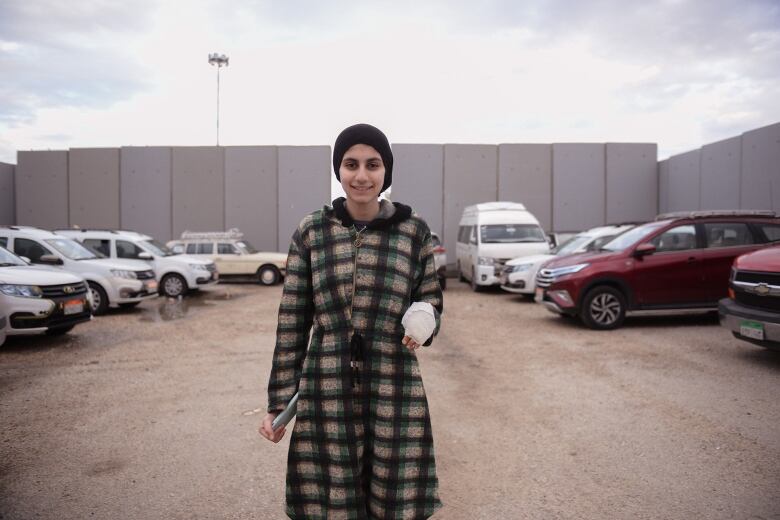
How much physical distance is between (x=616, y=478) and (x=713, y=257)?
6.55 metres

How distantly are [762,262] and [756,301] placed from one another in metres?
0.45

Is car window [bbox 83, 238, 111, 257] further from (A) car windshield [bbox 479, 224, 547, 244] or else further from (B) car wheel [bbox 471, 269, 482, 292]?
(A) car windshield [bbox 479, 224, 547, 244]

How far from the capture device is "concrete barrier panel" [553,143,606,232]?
23672mm

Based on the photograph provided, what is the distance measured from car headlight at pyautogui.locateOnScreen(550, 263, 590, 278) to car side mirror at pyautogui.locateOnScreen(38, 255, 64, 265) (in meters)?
8.49

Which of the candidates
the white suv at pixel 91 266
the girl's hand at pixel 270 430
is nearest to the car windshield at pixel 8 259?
the white suv at pixel 91 266

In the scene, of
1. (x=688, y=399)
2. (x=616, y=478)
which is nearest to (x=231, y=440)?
(x=616, y=478)

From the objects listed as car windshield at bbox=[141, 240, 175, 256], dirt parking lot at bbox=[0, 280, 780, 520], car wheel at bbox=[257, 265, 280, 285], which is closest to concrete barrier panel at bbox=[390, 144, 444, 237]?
car wheel at bbox=[257, 265, 280, 285]

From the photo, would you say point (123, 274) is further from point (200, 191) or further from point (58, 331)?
point (200, 191)

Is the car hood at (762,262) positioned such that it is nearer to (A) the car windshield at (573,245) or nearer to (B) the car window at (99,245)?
(A) the car windshield at (573,245)

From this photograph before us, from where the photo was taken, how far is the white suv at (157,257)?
517 inches

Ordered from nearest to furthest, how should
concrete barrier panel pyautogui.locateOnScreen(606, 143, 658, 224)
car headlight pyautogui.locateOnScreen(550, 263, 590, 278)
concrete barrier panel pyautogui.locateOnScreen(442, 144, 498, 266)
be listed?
car headlight pyautogui.locateOnScreen(550, 263, 590, 278) < concrete barrier panel pyautogui.locateOnScreen(606, 143, 658, 224) < concrete barrier panel pyautogui.locateOnScreen(442, 144, 498, 266)

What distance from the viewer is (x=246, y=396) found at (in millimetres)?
5578

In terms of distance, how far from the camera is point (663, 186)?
23.0 meters

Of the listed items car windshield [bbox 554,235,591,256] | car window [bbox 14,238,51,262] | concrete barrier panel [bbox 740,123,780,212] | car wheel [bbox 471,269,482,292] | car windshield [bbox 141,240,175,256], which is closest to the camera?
Answer: car window [bbox 14,238,51,262]
